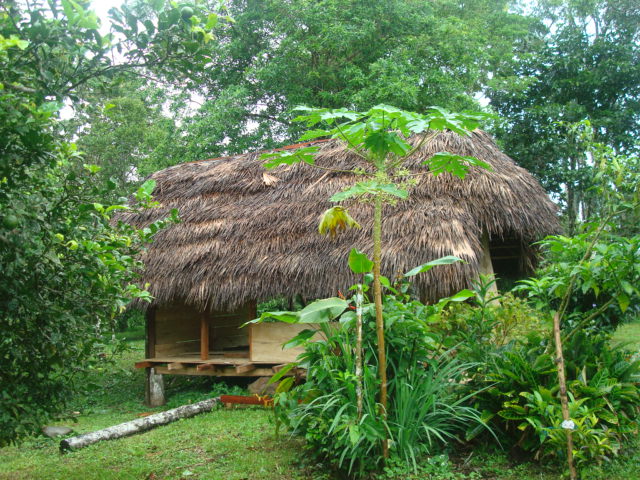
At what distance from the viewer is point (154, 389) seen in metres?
8.95

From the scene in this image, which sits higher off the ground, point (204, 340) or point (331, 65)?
point (331, 65)

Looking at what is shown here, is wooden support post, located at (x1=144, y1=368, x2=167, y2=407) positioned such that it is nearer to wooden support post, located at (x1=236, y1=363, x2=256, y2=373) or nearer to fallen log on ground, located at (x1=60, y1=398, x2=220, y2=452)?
wooden support post, located at (x1=236, y1=363, x2=256, y2=373)

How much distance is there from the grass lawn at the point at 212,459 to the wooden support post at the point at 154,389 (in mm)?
1575

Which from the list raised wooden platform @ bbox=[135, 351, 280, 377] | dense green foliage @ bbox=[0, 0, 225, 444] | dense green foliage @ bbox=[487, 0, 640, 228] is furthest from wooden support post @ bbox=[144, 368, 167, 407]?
dense green foliage @ bbox=[487, 0, 640, 228]

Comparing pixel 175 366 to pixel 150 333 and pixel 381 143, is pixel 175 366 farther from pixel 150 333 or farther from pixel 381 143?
pixel 381 143

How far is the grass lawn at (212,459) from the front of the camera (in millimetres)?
3572

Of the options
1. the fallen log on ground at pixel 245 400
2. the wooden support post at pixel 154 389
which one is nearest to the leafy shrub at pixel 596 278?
the fallen log on ground at pixel 245 400

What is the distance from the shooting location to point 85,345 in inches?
129

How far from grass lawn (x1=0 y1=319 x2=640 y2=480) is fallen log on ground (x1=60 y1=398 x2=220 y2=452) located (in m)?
0.10

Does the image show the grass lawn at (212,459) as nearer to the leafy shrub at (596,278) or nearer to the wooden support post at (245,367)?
the wooden support post at (245,367)

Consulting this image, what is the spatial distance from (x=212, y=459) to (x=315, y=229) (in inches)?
152

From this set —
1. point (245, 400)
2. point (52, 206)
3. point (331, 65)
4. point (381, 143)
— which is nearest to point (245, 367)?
point (245, 400)

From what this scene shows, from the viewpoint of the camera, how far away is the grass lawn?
3.57m

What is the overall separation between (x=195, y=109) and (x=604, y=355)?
Result: 1188cm
